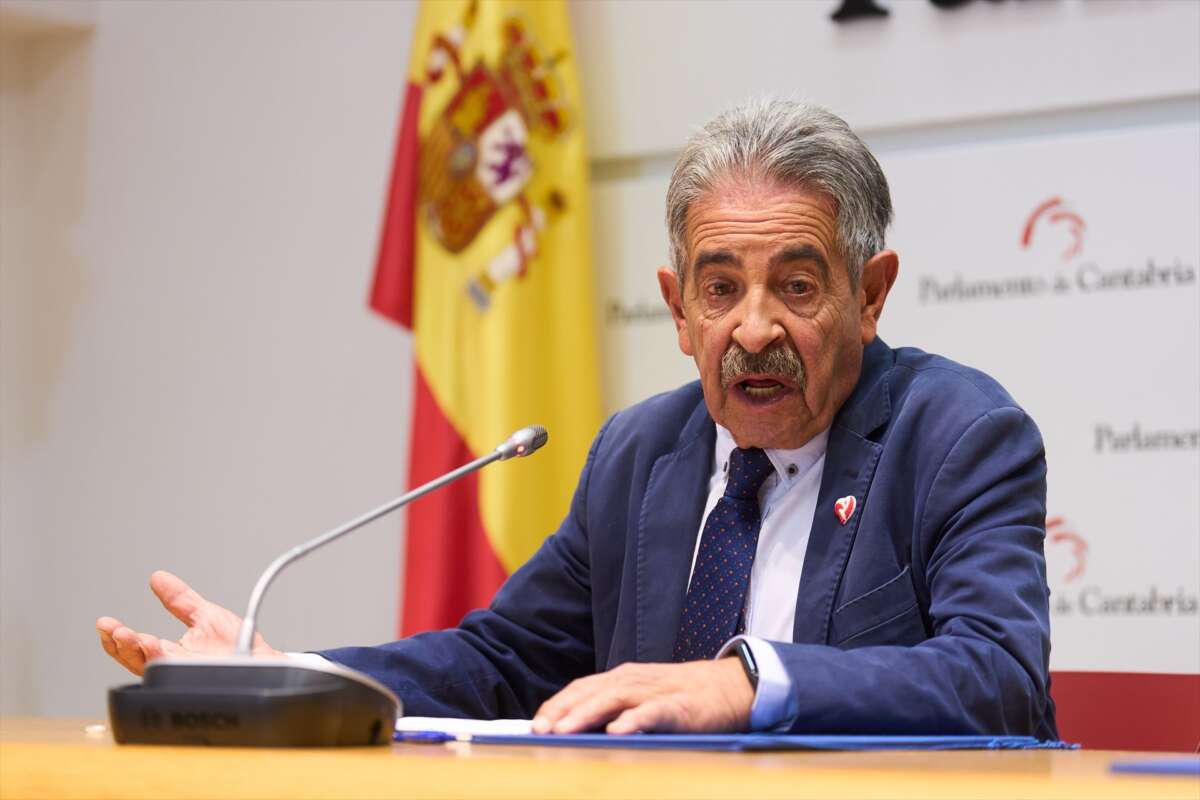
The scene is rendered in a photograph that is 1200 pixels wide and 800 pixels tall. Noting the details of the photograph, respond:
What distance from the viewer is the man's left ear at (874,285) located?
212 centimetres

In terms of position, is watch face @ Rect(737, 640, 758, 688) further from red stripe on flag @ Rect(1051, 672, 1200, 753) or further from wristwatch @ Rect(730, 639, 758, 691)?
red stripe on flag @ Rect(1051, 672, 1200, 753)

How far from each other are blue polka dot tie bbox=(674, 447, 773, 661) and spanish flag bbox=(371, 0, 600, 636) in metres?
1.49

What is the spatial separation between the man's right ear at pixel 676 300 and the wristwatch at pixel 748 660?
77cm

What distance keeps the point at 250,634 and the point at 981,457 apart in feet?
3.18

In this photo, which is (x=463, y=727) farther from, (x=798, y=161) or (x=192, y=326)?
(x=192, y=326)

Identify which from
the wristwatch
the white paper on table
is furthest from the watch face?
the white paper on table

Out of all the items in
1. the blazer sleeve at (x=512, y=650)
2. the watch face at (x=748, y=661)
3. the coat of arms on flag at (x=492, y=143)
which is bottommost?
the blazer sleeve at (x=512, y=650)

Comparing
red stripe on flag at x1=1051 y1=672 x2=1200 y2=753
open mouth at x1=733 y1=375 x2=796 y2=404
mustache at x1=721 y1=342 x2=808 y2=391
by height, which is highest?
mustache at x1=721 y1=342 x2=808 y2=391

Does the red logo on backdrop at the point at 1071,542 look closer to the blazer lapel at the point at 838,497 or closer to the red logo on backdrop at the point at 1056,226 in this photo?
the red logo on backdrop at the point at 1056,226

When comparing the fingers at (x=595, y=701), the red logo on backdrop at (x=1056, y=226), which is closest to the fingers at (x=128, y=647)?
the fingers at (x=595, y=701)

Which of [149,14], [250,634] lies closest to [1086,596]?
[250,634]

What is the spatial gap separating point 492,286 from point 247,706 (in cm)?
252

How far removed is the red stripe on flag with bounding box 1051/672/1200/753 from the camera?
82.8 inches

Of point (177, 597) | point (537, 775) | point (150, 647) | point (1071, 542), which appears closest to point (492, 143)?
point (1071, 542)
